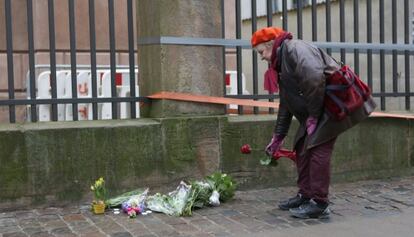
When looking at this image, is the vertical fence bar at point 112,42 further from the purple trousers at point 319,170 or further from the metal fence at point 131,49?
the purple trousers at point 319,170

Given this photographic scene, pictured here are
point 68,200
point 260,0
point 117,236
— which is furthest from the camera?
point 260,0

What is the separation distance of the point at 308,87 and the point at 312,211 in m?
1.05

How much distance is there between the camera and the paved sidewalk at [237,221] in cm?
479

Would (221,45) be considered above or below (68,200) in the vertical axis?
above

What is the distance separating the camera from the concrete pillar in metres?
5.92

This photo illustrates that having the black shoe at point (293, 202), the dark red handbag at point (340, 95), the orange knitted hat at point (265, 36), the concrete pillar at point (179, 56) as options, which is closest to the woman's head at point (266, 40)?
the orange knitted hat at point (265, 36)

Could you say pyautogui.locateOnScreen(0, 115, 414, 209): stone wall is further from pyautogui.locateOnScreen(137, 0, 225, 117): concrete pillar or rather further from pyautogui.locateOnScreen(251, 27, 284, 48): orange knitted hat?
pyautogui.locateOnScreen(251, 27, 284, 48): orange knitted hat

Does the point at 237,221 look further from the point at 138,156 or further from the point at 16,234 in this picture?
the point at 16,234

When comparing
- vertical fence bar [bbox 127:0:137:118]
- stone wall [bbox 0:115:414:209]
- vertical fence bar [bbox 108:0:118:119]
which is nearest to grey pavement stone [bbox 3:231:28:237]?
stone wall [bbox 0:115:414:209]

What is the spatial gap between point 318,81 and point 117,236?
1916 millimetres

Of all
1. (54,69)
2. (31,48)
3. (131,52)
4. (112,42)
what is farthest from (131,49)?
(31,48)

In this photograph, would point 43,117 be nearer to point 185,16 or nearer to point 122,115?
point 122,115

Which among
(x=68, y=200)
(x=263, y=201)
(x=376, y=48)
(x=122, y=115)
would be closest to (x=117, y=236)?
(x=68, y=200)

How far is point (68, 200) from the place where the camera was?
556 cm
